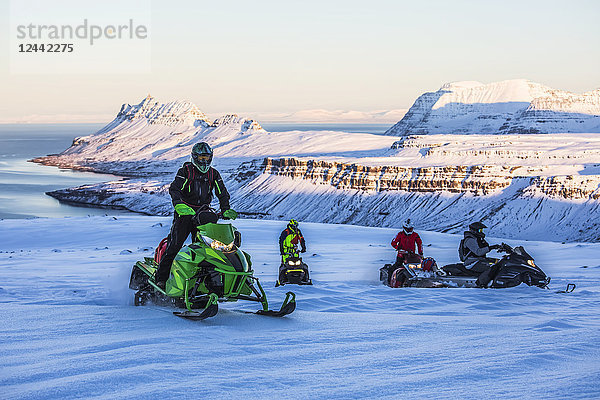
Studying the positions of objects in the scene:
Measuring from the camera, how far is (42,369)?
5988 mm

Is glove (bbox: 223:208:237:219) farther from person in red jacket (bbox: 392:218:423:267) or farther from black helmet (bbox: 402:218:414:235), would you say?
black helmet (bbox: 402:218:414:235)

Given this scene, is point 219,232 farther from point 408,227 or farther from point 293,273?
point 408,227

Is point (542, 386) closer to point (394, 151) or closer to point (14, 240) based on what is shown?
point (14, 240)

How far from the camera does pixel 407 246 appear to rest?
14.7m

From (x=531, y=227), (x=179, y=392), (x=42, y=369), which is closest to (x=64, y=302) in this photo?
(x=42, y=369)

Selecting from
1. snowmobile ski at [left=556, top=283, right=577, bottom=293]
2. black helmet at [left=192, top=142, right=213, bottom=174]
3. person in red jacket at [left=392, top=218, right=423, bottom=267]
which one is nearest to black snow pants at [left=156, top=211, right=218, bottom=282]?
black helmet at [left=192, top=142, right=213, bottom=174]

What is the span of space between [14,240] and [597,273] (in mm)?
21524

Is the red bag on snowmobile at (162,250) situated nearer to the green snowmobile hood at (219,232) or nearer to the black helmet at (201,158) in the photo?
the green snowmobile hood at (219,232)

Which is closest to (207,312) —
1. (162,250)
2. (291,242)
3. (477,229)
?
(162,250)

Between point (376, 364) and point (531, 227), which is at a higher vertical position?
point (376, 364)

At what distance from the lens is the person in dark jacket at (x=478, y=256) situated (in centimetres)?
1340

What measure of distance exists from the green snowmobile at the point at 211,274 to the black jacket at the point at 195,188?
544 mm

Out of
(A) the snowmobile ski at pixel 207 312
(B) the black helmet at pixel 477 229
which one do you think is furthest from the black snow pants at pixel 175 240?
(B) the black helmet at pixel 477 229

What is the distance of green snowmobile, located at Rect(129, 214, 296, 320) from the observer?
27.6 ft
